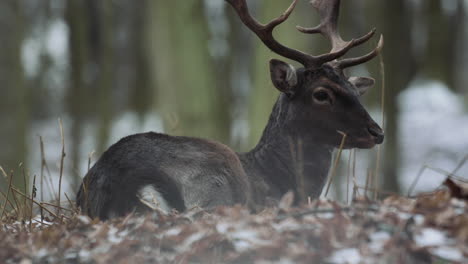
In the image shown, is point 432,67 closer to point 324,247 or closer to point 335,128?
point 335,128

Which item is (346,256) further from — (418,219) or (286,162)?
(286,162)

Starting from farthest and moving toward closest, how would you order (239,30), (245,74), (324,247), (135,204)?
(245,74)
(239,30)
(135,204)
(324,247)

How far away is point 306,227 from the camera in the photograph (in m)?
2.84

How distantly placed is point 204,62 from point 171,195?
599 cm

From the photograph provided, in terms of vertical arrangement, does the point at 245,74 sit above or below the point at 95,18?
below

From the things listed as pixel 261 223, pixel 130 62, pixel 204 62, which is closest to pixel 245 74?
pixel 130 62

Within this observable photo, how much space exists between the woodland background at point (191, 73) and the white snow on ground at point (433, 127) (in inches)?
1.5

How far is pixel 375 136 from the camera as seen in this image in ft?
13.8

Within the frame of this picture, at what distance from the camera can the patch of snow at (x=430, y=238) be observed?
2.68m

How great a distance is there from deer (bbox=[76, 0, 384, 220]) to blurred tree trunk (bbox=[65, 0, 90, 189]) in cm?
955

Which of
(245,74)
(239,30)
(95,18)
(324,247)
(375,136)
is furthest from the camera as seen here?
(245,74)

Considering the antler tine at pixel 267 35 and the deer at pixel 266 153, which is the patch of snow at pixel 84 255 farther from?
the antler tine at pixel 267 35

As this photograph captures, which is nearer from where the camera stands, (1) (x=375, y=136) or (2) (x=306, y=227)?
(2) (x=306, y=227)

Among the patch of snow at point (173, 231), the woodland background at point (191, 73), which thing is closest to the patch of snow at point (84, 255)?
the patch of snow at point (173, 231)
